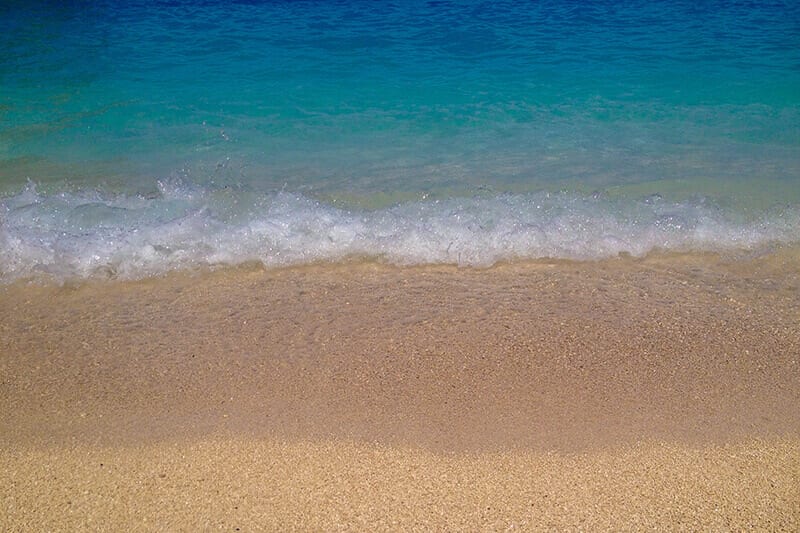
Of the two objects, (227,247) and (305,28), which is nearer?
(227,247)

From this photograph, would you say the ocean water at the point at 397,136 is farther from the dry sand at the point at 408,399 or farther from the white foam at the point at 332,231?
the dry sand at the point at 408,399

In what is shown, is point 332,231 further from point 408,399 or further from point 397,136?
point 397,136

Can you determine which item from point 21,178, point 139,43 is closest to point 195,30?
point 139,43

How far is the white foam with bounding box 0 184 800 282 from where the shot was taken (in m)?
4.47

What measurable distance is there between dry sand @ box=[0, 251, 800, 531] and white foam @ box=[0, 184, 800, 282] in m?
0.20

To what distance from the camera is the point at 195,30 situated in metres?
10.7

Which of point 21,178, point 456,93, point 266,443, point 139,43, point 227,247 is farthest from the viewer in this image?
point 139,43

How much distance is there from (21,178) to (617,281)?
15.2 ft

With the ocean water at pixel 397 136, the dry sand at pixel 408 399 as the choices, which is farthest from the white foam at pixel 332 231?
the dry sand at pixel 408 399

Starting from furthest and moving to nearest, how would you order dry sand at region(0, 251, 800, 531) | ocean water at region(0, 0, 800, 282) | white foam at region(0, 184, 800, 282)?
1. ocean water at region(0, 0, 800, 282)
2. white foam at region(0, 184, 800, 282)
3. dry sand at region(0, 251, 800, 531)

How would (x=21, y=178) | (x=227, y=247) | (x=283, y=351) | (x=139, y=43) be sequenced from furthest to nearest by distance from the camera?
1. (x=139, y=43)
2. (x=21, y=178)
3. (x=227, y=247)
4. (x=283, y=351)

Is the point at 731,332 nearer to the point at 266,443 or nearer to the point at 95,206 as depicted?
the point at 266,443

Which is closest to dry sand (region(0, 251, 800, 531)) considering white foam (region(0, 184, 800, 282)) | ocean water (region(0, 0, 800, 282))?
white foam (region(0, 184, 800, 282))

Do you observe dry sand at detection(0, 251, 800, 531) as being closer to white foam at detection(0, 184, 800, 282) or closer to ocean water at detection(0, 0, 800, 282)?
white foam at detection(0, 184, 800, 282)
